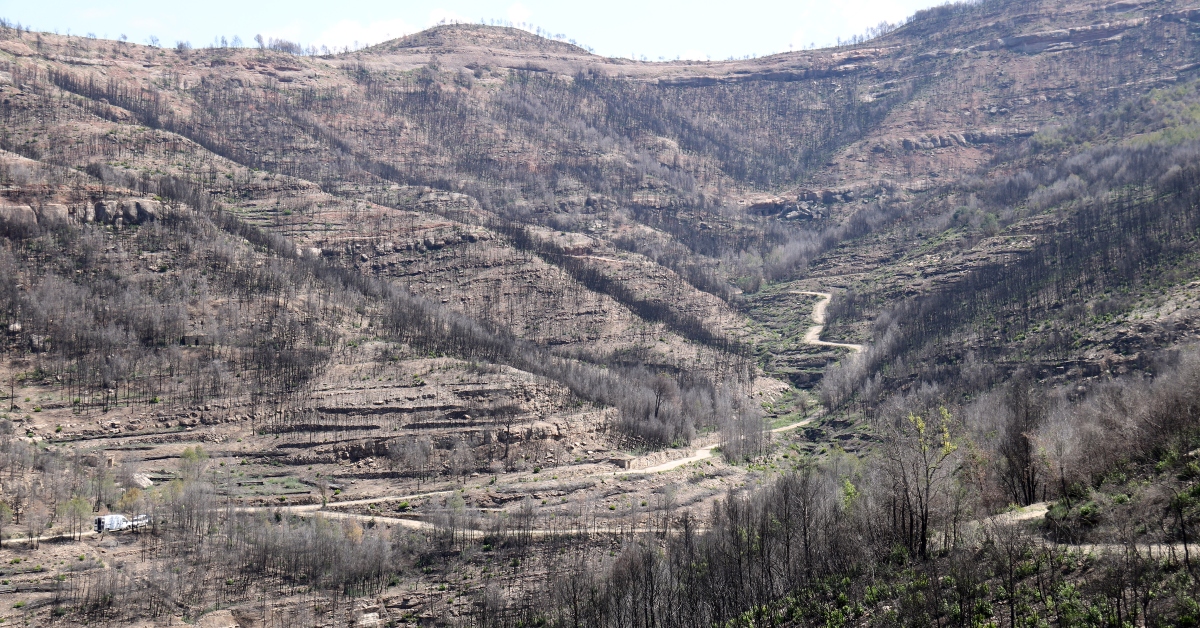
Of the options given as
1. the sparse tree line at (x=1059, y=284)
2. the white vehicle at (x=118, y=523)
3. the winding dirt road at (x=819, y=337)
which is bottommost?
the white vehicle at (x=118, y=523)

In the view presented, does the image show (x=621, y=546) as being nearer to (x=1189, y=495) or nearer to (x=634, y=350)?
(x=1189, y=495)

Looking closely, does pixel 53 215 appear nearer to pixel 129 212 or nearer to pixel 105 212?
pixel 105 212

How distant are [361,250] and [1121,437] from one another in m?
144

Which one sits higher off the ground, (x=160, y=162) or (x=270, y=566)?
(x=160, y=162)

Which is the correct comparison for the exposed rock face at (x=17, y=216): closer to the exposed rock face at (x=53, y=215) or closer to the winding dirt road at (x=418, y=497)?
the exposed rock face at (x=53, y=215)

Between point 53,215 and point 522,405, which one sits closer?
point 522,405

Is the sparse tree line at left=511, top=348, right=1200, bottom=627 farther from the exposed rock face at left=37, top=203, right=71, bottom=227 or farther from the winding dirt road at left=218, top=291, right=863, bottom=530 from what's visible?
the exposed rock face at left=37, top=203, right=71, bottom=227

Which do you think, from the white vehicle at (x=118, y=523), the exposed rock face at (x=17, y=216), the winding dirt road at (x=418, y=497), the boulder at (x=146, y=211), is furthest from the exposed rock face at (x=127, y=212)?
the white vehicle at (x=118, y=523)

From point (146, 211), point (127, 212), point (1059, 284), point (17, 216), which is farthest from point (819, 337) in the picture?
point (17, 216)

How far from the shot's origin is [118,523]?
3797 inches

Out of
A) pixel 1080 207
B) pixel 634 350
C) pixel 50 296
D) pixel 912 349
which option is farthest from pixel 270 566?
pixel 1080 207

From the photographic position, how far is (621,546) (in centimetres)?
9812

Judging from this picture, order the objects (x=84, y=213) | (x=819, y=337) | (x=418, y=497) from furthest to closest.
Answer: (x=819, y=337)
(x=84, y=213)
(x=418, y=497)

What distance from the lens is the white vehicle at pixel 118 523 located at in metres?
95.6
